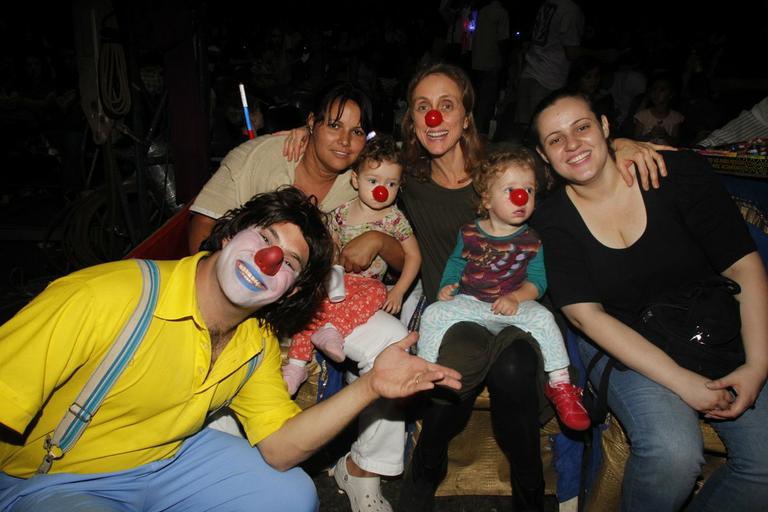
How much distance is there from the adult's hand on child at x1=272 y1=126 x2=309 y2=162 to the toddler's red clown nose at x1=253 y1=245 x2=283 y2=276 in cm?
124

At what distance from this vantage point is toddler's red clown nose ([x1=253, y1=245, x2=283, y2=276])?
1509 mm

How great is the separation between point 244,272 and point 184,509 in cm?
77

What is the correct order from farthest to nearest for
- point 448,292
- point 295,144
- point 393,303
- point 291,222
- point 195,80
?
1. point 195,80
2. point 295,144
3. point 393,303
4. point 448,292
5. point 291,222

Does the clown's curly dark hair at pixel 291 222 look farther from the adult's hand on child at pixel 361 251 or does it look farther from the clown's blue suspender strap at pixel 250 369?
the adult's hand on child at pixel 361 251

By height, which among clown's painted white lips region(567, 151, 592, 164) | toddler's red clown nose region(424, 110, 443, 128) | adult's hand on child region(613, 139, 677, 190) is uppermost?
toddler's red clown nose region(424, 110, 443, 128)

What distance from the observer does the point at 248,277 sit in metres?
1.51

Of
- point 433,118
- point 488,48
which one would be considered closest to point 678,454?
point 433,118

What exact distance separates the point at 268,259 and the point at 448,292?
1055 millimetres

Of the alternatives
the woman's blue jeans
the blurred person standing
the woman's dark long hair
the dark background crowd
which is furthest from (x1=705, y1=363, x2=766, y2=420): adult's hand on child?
the blurred person standing

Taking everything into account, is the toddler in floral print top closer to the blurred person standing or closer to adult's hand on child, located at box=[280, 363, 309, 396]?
adult's hand on child, located at box=[280, 363, 309, 396]

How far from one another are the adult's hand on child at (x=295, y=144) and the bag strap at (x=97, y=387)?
1429mm

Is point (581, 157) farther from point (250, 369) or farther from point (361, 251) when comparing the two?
point (250, 369)

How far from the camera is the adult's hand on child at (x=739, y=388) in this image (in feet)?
6.07

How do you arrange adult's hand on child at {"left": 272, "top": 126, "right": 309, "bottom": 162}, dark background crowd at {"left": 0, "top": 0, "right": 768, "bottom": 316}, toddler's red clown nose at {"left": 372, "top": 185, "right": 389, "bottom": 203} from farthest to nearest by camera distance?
dark background crowd at {"left": 0, "top": 0, "right": 768, "bottom": 316}
adult's hand on child at {"left": 272, "top": 126, "right": 309, "bottom": 162}
toddler's red clown nose at {"left": 372, "top": 185, "right": 389, "bottom": 203}
